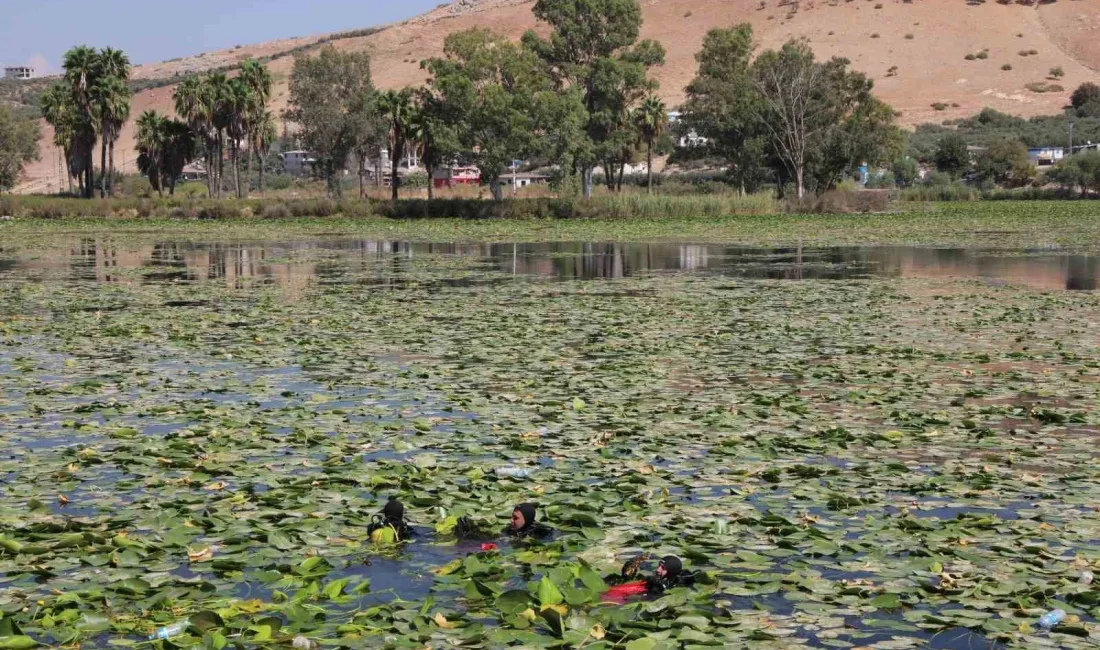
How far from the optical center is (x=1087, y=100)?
454 ft

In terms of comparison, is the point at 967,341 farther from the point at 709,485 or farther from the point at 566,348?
the point at 709,485

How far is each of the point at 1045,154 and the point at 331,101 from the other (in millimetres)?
64822

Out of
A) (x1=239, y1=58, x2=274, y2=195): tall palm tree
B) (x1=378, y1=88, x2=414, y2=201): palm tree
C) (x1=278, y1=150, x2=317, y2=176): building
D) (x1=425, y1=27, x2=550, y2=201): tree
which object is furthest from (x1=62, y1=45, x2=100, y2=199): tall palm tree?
(x1=278, y1=150, x2=317, y2=176): building

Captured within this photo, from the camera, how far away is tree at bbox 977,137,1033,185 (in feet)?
348

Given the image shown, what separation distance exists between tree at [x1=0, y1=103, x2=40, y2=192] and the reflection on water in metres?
66.9

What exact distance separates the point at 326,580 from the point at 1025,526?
491 centimetres

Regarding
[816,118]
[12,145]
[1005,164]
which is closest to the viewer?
[816,118]

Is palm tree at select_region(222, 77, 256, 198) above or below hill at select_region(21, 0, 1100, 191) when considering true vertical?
below

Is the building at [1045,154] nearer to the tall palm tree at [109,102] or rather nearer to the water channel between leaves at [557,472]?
the tall palm tree at [109,102]

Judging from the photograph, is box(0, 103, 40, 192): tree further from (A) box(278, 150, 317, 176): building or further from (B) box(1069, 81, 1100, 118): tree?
(B) box(1069, 81, 1100, 118): tree

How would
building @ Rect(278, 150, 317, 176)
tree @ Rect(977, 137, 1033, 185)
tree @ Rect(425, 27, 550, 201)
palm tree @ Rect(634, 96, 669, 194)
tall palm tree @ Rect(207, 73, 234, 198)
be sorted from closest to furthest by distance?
tree @ Rect(425, 27, 550, 201), palm tree @ Rect(634, 96, 669, 194), tall palm tree @ Rect(207, 73, 234, 198), tree @ Rect(977, 137, 1033, 185), building @ Rect(278, 150, 317, 176)

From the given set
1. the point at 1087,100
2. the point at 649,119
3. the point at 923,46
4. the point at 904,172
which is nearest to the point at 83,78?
the point at 649,119

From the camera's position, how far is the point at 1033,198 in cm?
9112

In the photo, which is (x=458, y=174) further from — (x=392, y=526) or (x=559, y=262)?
(x=392, y=526)
